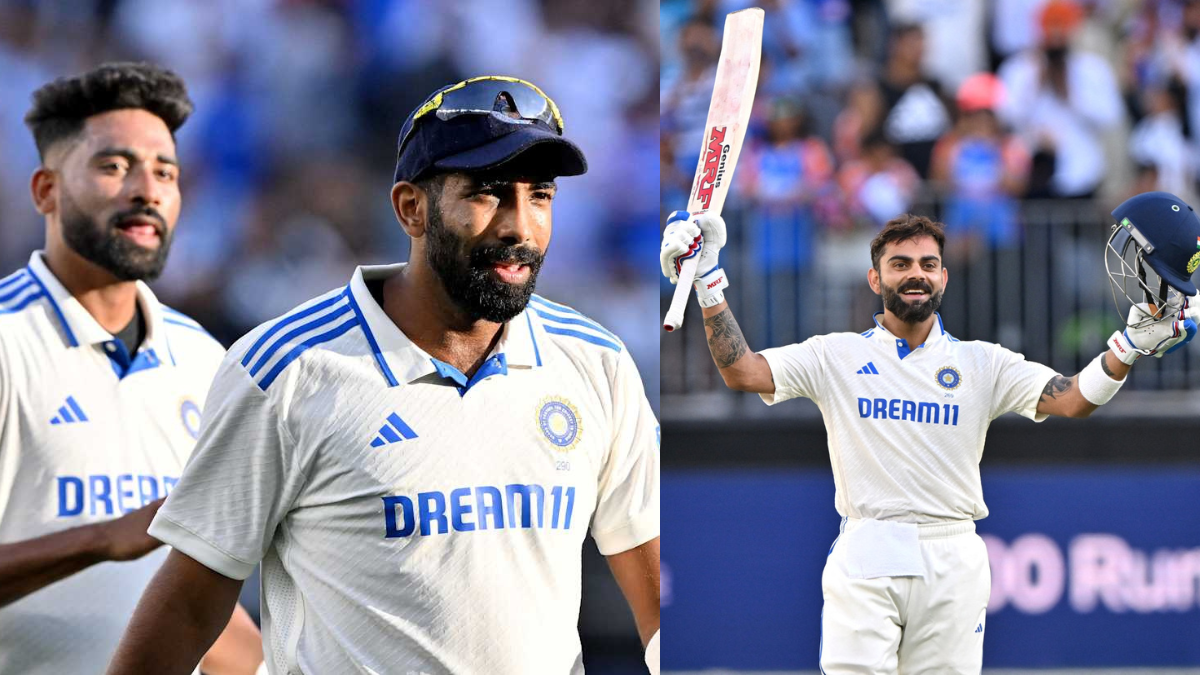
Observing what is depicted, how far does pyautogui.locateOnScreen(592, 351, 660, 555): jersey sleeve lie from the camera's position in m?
2.99

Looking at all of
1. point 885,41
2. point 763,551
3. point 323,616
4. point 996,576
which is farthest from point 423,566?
point 885,41

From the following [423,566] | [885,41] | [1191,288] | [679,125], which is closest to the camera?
[423,566]

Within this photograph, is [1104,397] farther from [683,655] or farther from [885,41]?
[885,41]

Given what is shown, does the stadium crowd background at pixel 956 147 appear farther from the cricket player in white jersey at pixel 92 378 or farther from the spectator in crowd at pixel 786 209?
the cricket player in white jersey at pixel 92 378

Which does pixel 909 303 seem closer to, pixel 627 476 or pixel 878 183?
pixel 627 476

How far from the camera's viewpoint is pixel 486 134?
9.04 ft

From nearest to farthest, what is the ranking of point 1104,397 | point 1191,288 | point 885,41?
point 1191,288 → point 1104,397 → point 885,41

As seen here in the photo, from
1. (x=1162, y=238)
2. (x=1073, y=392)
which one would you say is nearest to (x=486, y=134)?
(x=1162, y=238)

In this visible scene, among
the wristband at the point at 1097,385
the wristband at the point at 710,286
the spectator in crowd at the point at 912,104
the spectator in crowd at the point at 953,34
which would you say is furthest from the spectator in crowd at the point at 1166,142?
the wristband at the point at 710,286

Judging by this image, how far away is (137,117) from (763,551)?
5.33 metres

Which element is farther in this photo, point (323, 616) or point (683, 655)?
point (683, 655)

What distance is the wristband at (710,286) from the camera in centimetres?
424

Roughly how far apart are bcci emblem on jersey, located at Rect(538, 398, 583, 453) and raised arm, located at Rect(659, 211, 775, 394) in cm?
104

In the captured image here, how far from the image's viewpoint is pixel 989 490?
885cm
